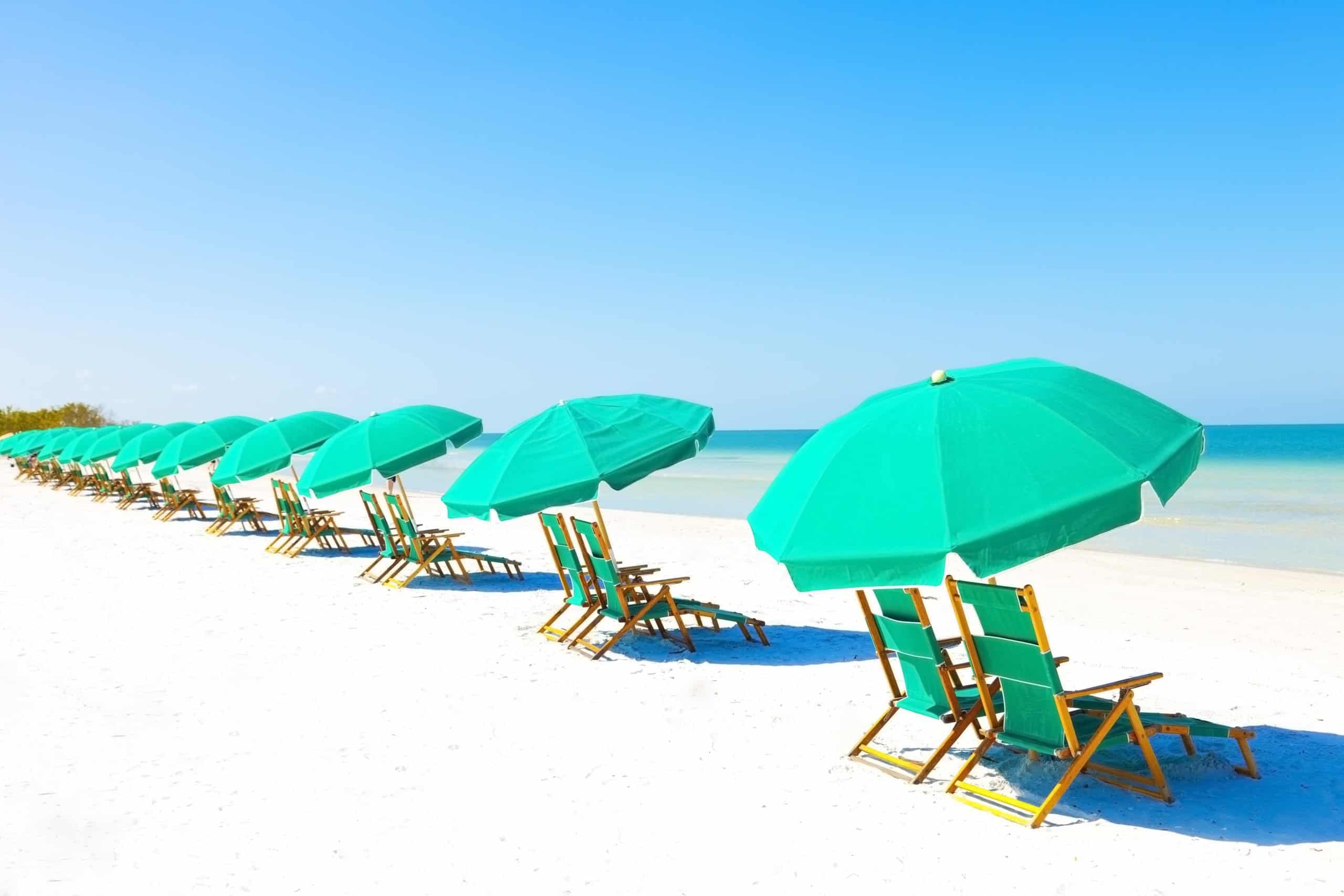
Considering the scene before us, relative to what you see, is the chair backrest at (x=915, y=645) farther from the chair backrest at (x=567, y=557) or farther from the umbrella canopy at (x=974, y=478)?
the chair backrest at (x=567, y=557)

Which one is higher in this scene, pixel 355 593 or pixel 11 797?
pixel 11 797

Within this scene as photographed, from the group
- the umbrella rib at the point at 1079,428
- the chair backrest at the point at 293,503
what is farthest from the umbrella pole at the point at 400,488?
the umbrella rib at the point at 1079,428

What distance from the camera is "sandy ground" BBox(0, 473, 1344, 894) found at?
3.69 metres

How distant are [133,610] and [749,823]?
781 centimetres

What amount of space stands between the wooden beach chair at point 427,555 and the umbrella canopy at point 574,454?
3406 mm

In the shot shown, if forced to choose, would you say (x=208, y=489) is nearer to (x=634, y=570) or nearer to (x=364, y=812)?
(x=634, y=570)

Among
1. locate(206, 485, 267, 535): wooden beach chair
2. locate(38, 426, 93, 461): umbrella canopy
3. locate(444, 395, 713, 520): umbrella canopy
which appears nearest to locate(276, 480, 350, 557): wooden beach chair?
locate(206, 485, 267, 535): wooden beach chair

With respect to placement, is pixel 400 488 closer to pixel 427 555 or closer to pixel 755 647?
pixel 427 555

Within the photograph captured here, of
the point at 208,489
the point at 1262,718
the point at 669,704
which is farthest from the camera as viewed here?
the point at 208,489

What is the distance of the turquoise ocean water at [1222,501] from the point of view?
589 inches

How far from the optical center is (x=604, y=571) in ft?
24.5

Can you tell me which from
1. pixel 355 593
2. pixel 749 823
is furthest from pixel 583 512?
pixel 749 823

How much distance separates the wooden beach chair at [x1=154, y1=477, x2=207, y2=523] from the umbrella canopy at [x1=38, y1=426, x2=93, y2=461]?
1008 cm

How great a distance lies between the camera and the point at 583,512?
27328mm
